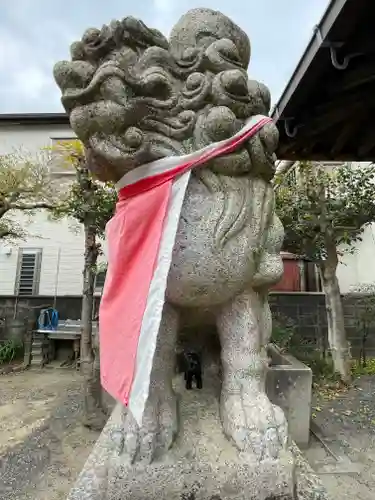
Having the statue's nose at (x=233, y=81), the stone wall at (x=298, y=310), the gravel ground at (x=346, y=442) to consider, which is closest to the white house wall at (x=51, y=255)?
the stone wall at (x=298, y=310)

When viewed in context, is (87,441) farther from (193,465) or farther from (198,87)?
(198,87)

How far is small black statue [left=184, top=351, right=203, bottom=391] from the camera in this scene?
125 centimetres

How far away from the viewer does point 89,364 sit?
3.44 m

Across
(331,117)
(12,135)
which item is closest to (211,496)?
(331,117)

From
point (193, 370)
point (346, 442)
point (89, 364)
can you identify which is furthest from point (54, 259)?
point (193, 370)

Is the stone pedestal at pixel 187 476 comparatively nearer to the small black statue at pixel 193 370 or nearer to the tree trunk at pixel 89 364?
the small black statue at pixel 193 370

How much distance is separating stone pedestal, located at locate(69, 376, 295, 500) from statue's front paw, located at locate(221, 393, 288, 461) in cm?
2

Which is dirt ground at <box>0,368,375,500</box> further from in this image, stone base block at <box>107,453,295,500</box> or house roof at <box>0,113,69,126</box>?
house roof at <box>0,113,69,126</box>

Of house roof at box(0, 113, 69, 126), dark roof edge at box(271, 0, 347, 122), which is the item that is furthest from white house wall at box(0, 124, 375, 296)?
dark roof edge at box(271, 0, 347, 122)

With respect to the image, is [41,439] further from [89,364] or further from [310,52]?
[310,52]

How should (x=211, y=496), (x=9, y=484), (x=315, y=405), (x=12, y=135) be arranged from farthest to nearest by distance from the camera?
(x=12, y=135) < (x=315, y=405) < (x=9, y=484) < (x=211, y=496)

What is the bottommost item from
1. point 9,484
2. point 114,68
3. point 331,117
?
point 9,484

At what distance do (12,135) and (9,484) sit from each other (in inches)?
293

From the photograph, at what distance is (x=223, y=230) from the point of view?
98 cm
